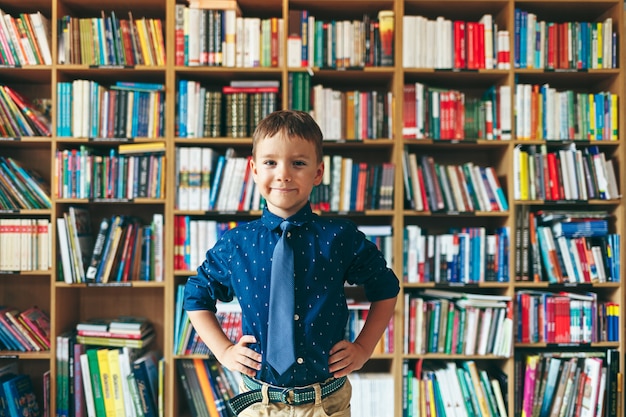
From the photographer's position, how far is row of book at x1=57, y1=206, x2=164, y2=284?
2.75 m

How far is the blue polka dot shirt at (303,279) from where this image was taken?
4.04ft

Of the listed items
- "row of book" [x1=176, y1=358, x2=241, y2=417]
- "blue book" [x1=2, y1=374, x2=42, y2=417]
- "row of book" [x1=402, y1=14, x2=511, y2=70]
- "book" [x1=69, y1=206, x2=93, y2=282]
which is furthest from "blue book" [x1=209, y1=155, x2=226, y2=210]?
"blue book" [x1=2, y1=374, x2=42, y2=417]

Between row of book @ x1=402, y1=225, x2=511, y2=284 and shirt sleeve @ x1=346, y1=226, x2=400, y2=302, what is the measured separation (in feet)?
4.78

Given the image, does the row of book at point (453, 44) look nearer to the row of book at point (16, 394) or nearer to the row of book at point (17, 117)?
the row of book at point (17, 117)

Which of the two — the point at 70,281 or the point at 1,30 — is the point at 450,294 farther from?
the point at 1,30

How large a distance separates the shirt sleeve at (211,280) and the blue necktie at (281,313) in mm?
140

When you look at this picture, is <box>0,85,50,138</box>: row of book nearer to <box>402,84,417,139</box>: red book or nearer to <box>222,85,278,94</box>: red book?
<box>222,85,278,94</box>: red book

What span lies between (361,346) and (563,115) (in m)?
2.09

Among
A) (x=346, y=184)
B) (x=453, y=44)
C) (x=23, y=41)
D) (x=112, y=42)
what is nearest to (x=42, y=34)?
(x=23, y=41)

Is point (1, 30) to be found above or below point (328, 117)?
above

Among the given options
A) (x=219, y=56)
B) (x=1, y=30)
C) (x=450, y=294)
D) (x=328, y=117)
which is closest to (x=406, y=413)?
(x=450, y=294)

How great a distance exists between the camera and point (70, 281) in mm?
2740

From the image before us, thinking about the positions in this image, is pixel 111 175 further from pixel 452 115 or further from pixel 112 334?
pixel 452 115

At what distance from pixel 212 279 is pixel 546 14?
2583mm
